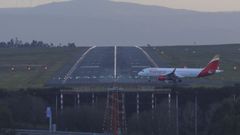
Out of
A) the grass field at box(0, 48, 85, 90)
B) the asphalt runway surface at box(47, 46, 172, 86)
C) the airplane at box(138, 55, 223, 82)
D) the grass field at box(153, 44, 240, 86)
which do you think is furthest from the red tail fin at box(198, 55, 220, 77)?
the grass field at box(0, 48, 85, 90)

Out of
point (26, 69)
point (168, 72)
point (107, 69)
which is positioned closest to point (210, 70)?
point (168, 72)

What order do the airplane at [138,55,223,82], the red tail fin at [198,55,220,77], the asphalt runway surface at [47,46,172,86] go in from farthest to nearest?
the red tail fin at [198,55,220,77] → the airplane at [138,55,223,82] → the asphalt runway surface at [47,46,172,86]

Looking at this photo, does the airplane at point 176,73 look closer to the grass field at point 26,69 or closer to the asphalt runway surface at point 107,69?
the asphalt runway surface at point 107,69

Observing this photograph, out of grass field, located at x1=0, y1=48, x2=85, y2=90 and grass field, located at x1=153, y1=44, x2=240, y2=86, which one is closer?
grass field, located at x1=0, y1=48, x2=85, y2=90

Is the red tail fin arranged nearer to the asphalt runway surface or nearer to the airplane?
the airplane

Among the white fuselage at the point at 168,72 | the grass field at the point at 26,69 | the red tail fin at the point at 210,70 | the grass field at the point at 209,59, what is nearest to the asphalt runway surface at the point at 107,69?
the white fuselage at the point at 168,72

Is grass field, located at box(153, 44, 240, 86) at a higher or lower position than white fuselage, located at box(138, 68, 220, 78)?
lower

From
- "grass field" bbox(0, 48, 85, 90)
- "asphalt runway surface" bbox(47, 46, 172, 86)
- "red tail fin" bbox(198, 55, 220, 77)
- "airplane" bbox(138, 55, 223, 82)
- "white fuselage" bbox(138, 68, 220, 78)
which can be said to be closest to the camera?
"grass field" bbox(0, 48, 85, 90)
